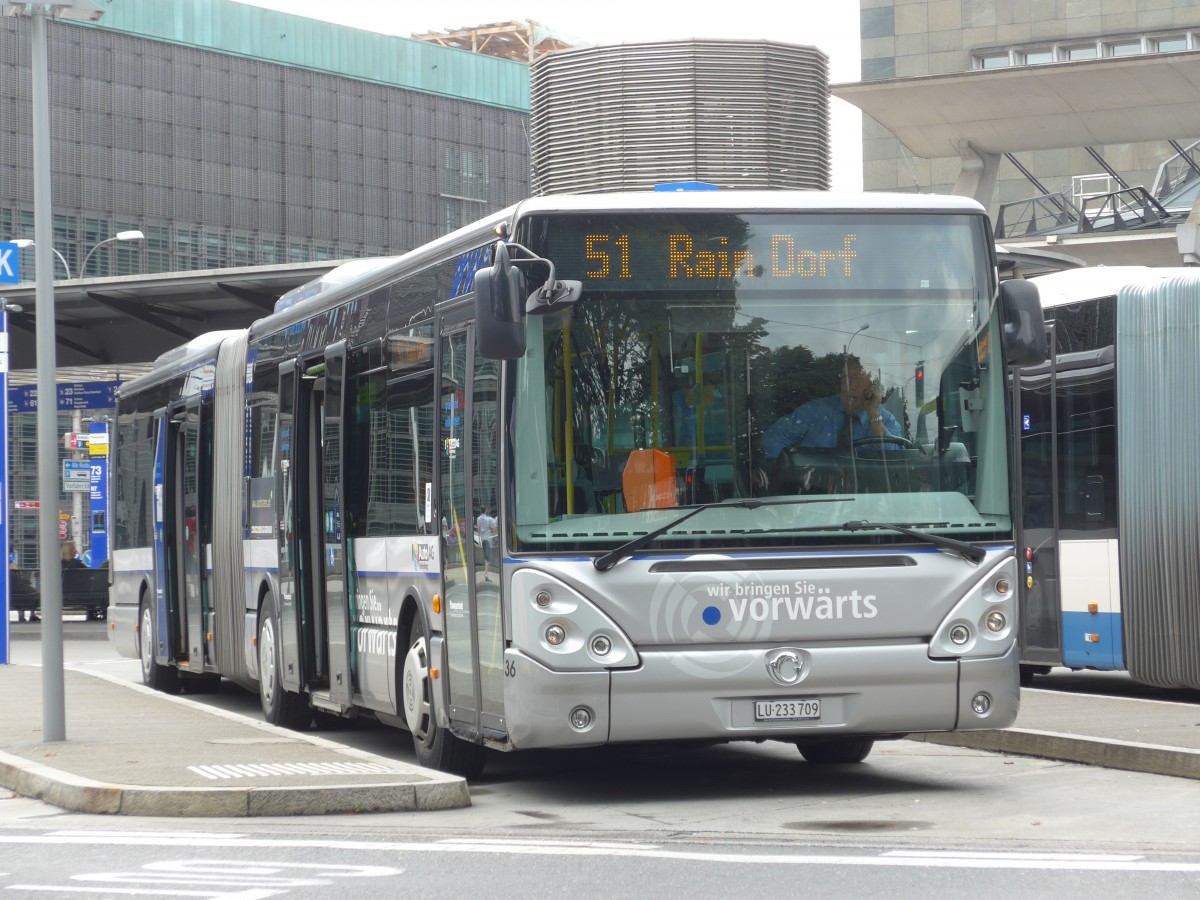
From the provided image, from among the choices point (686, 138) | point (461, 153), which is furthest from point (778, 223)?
point (461, 153)

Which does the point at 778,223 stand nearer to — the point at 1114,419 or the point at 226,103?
the point at 1114,419

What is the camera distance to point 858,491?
9.95 meters

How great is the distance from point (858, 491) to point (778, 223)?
4.58 feet

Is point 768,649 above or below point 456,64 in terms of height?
below

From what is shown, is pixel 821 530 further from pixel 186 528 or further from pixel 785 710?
pixel 186 528

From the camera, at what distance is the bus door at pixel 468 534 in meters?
10.1

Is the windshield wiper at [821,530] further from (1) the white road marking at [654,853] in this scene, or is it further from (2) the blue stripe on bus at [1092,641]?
(2) the blue stripe on bus at [1092,641]

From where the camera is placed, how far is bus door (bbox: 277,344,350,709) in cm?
1327

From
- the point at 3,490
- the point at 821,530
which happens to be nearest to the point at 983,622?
the point at 821,530

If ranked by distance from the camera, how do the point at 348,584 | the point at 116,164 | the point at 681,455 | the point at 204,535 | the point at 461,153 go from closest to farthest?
the point at 681,455 → the point at 348,584 → the point at 204,535 → the point at 116,164 → the point at 461,153

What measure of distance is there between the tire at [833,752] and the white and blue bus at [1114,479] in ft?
11.7

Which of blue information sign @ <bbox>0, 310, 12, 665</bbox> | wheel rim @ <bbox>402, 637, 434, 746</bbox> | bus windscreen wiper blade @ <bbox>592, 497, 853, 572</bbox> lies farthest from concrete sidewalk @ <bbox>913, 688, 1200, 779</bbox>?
blue information sign @ <bbox>0, 310, 12, 665</bbox>

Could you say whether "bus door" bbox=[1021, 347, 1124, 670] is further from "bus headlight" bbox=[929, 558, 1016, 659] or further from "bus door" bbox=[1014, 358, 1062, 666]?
"bus headlight" bbox=[929, 558, 1016, 659]

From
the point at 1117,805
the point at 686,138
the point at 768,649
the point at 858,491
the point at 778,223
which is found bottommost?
the point at 1117,805
